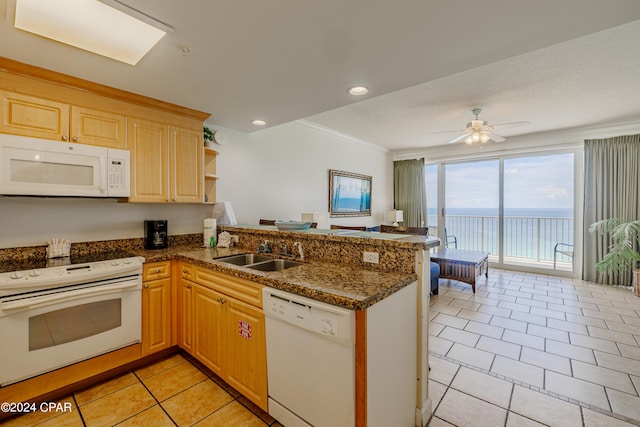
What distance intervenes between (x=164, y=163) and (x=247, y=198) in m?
1.18

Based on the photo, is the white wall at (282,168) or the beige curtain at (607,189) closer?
the white wall at (282,168)

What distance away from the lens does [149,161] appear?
2.54 meters

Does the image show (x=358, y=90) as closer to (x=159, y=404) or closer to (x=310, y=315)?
(x=310, y=315)

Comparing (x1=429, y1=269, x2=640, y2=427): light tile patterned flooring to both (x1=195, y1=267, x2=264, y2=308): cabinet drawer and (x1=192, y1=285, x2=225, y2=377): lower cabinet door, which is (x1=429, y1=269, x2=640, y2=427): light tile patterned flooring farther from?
(x1=192, y1=285, x2=225, y2=377): lower cabinet door

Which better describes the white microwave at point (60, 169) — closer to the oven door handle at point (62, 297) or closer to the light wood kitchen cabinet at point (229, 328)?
the oven door handle at point (62, 297)

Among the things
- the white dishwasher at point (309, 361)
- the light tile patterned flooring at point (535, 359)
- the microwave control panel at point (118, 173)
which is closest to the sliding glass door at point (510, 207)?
the light tile patterned flooring at point (535, 359)

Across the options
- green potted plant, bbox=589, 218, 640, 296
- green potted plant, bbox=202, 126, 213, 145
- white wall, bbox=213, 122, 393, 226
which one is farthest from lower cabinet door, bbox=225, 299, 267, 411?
green potted plant, bbox=589, 218, 640, 296

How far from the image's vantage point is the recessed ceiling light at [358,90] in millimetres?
2250

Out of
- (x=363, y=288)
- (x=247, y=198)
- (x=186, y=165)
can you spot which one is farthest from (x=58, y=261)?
(x=363, y=288)

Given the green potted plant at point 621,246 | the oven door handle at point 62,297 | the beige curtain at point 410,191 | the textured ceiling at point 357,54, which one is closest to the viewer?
the textured ceiling at point 357,54

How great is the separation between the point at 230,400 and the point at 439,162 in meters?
6.11

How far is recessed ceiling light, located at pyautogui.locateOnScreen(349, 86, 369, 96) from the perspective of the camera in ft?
7.38

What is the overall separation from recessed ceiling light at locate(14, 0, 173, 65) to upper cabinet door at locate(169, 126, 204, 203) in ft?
3.16

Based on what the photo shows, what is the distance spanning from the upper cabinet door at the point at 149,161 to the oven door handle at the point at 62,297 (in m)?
0.79
